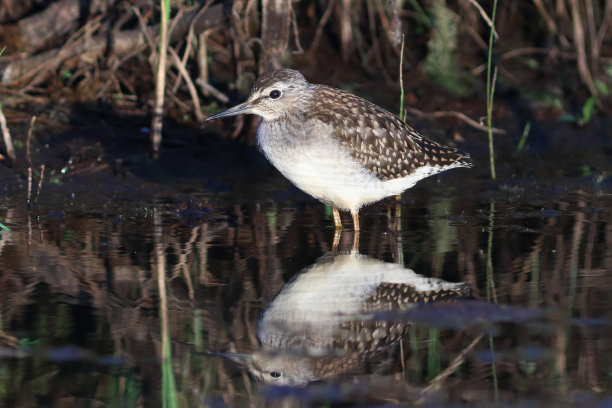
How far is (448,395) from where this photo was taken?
4.65m

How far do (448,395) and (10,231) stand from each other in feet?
15.2

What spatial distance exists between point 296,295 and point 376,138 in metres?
2.50

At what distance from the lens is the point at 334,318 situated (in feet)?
19.0

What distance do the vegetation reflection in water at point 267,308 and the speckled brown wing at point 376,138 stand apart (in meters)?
0.53

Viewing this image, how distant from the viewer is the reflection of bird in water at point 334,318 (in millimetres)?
5102

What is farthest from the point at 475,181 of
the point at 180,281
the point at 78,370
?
the point at 78,370

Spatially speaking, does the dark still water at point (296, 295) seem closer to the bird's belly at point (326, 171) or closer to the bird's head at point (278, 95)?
the bird's belly at point (326, 171)

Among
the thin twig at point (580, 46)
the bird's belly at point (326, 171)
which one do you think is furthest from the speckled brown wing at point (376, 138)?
the thin twig at point (580, 46)

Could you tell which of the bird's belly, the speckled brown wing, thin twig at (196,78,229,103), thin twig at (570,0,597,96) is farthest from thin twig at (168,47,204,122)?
thin twig at (570,0,597,96)

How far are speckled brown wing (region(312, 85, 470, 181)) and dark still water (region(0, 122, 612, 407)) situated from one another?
51cm

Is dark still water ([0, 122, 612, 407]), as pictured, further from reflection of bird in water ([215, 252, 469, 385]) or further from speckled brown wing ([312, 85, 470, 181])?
speckled brown wing ([312, 85, 470, 181])

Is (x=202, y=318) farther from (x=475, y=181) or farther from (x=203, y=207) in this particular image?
(x=475, y=181)

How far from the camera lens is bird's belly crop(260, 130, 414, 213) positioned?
26.0ft

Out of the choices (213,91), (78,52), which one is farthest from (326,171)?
(78,52)
